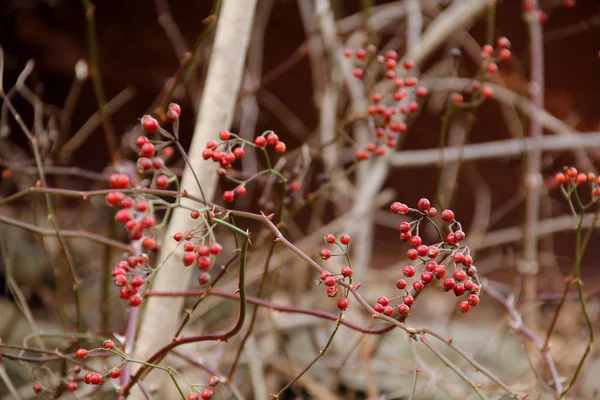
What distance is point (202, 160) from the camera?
911 mm

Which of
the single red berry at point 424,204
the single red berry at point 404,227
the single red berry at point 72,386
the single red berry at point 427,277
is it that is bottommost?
the single red berry at point 72,386

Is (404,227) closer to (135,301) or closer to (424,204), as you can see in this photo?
(424,204)

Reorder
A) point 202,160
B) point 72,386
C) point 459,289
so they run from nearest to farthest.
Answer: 1. point 459,289
2. point 72,386
3. point 202,160

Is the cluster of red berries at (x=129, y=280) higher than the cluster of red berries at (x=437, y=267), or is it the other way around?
the cluster of red berries at (x=437, y=267)

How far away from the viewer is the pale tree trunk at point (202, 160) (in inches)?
36.1

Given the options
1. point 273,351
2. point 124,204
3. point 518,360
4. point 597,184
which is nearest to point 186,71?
point 124,204

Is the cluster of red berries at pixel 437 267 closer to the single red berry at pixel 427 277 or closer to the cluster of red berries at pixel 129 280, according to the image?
the single red berry at pixel 427 277

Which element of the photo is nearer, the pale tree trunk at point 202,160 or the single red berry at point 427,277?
the single red berry at point 427,277

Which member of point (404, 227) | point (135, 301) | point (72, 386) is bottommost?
point (72, 386)

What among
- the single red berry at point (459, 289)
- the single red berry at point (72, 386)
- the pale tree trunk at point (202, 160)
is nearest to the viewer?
the single red berry at point (459, 289)

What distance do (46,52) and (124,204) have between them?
2.35 m

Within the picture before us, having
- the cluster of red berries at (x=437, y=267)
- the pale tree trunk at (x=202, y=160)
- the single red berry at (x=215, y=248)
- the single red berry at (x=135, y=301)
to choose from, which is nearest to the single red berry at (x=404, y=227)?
the cluster of red berries at (x=437, y=267)

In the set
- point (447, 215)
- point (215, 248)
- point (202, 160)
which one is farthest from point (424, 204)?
point (202, 160)

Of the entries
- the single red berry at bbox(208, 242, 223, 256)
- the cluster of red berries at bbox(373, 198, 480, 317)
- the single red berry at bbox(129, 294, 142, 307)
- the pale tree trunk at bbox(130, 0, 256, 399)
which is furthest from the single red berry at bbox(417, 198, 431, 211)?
the pale tree trunk at bbox(130, 0, 256, 399)
